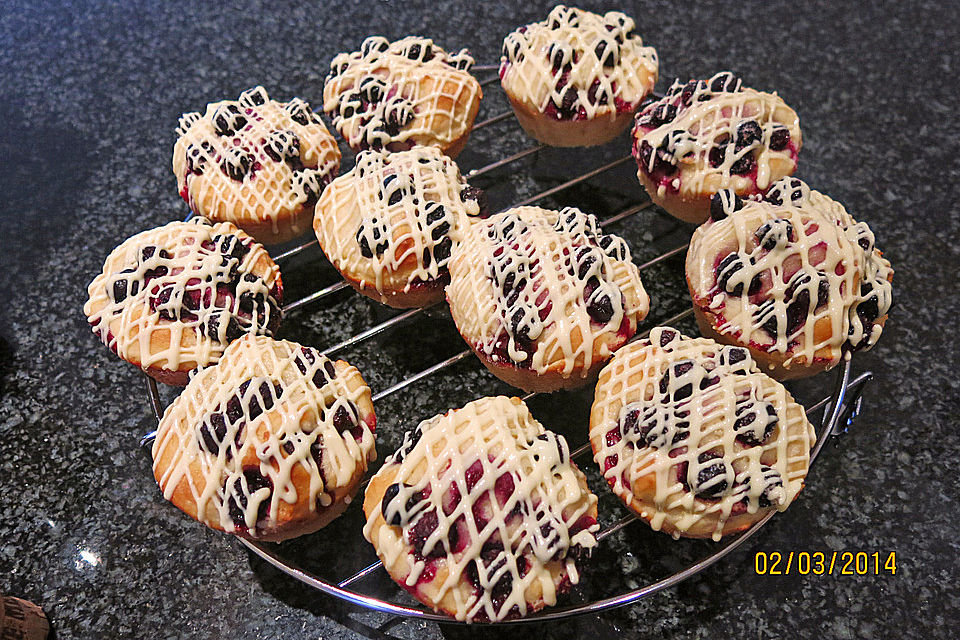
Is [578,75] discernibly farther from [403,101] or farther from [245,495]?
[245,495]

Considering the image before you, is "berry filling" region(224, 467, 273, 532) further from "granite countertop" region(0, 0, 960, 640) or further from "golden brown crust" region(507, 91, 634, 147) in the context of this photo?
"golden brown crust" region(507, 91, 634, 147)

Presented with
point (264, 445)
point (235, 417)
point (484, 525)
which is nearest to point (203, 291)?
point (235, 417)

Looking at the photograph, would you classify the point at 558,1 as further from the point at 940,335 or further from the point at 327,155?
the point at 940,335

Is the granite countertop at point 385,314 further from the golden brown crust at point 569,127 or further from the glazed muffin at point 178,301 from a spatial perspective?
the glazed muffin at point 178,301

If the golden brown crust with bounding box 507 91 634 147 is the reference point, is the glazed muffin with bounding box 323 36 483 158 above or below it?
above

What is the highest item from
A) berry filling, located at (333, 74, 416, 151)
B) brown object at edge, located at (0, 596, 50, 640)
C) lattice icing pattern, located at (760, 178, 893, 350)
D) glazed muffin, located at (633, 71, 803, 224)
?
berry filling, located at (333, 74, 416, 151)

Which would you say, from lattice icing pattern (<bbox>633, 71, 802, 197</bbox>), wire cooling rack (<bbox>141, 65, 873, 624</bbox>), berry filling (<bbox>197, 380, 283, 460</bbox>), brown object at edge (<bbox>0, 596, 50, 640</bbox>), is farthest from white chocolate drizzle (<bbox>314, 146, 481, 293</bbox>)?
brown object at edge (<bbox>0, 596, 50, 640</bbox>)
